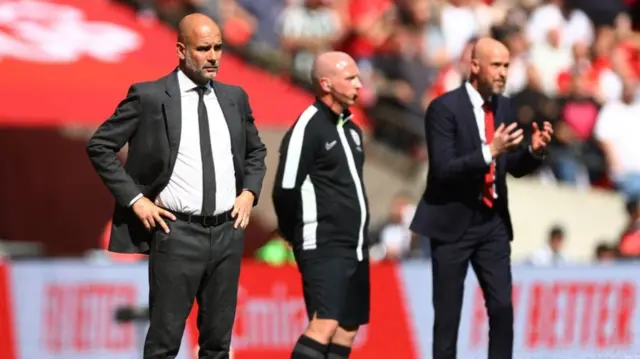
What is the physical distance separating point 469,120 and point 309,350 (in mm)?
1802

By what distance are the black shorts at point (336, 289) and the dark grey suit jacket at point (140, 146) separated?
150cm

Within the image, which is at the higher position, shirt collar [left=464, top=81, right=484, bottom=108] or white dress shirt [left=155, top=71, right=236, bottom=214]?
shirt collar [left=464, top=81, right=484, bottom=108]

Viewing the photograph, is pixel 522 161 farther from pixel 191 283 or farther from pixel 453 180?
pixel 191 283

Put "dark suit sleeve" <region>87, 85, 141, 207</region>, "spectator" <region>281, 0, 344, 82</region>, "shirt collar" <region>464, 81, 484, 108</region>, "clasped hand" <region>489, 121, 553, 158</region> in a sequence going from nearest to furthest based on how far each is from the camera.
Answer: "dark suit sleeve" <region>87, 85, 141, 207</region> → "clasped hand" <region>489, 121, 553, 158</region> → "shirt collar" <region>464, 81, 484, 108</region> → "spectator" <region>281, 0, 344, 82</region>

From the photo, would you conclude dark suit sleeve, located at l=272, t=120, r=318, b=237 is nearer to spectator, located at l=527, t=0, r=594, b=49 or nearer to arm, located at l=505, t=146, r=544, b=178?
arm, located at l=505, t=146, r=544, b=178

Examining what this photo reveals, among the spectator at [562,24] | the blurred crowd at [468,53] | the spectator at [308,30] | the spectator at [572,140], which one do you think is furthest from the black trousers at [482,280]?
the spectator at [562,24]

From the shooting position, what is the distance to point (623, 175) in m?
18.7

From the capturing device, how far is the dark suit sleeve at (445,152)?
9250 mm

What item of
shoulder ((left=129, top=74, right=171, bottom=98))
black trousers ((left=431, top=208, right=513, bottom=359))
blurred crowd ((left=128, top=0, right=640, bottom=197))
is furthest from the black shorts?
blurred crowd ((left=128, top=0, right=640, bottom=197))

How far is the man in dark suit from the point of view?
31.2 feet

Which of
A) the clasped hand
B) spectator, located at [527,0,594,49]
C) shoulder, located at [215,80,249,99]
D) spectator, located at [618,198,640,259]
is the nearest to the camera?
shoulder, located at [215,80,249,99]

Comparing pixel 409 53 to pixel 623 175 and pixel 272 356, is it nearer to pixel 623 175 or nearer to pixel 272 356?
pixel 623 175

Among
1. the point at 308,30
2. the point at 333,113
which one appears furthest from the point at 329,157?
the point at 308,30

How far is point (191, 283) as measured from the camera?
320 inches
